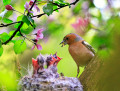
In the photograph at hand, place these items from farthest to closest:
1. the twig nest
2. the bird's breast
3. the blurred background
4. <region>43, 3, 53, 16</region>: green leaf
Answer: the bird's breast → the twig nest → <region>43, 3, 53, 16</region>: green leaf → the blurred background

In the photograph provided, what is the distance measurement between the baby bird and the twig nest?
0.31 meters

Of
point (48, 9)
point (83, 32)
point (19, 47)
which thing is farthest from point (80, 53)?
point (83, 32)

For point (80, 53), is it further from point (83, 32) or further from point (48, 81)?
point (83, 32)

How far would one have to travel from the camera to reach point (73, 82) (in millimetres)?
1621

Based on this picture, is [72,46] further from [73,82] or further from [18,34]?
[18,34]

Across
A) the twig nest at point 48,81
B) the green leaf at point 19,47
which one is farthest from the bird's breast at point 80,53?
the green leaf at point 19,47

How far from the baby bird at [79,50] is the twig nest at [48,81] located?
1.00 ft

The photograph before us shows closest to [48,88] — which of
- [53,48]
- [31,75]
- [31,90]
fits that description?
[31,90]

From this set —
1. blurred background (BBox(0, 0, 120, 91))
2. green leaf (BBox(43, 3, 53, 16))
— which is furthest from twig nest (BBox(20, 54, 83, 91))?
green leaf (BBox(43, 3, 53, 16))

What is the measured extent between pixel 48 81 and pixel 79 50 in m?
0.58

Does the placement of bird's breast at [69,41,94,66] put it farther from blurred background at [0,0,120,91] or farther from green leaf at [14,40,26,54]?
green leaf at [14,40,26,54]

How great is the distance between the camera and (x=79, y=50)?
6.55 feet

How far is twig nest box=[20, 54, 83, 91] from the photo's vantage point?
1.50m

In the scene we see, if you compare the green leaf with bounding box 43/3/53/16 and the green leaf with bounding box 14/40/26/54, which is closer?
the green leaf with bounding box 43/3/53/16
